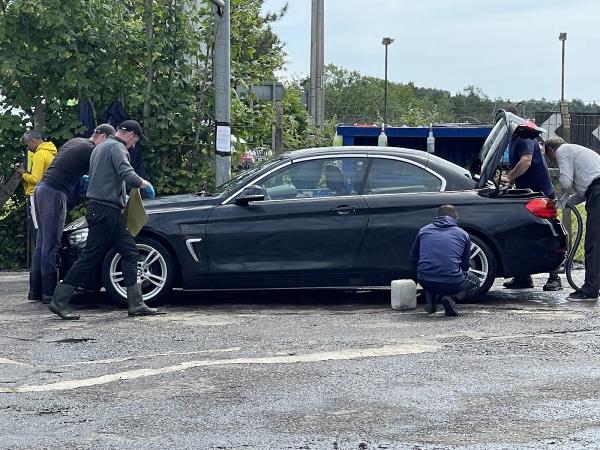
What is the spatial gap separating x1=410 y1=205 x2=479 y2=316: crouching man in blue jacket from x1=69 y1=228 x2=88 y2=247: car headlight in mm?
3195

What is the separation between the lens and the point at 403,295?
10492 millimetres

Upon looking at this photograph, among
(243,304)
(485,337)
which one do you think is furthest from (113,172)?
(485,337)

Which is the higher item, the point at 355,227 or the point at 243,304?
the point at 355,227

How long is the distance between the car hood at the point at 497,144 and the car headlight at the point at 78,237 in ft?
12.8

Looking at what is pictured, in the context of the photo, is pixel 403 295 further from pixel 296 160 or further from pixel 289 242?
pixel 296 160

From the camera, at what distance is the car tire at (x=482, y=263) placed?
35.3 ft

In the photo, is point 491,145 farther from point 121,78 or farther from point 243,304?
point 121,78

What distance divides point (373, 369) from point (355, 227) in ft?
10.4

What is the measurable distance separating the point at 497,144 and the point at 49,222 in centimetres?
450

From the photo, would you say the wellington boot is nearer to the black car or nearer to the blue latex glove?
the black car

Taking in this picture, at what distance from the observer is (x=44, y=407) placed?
6750 millimetres

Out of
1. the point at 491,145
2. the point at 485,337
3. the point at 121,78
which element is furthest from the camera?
the point at 121,78

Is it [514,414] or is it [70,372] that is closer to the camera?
[514,414]

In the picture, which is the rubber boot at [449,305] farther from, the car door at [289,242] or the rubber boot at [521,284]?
the rubber boot at [521,284]
